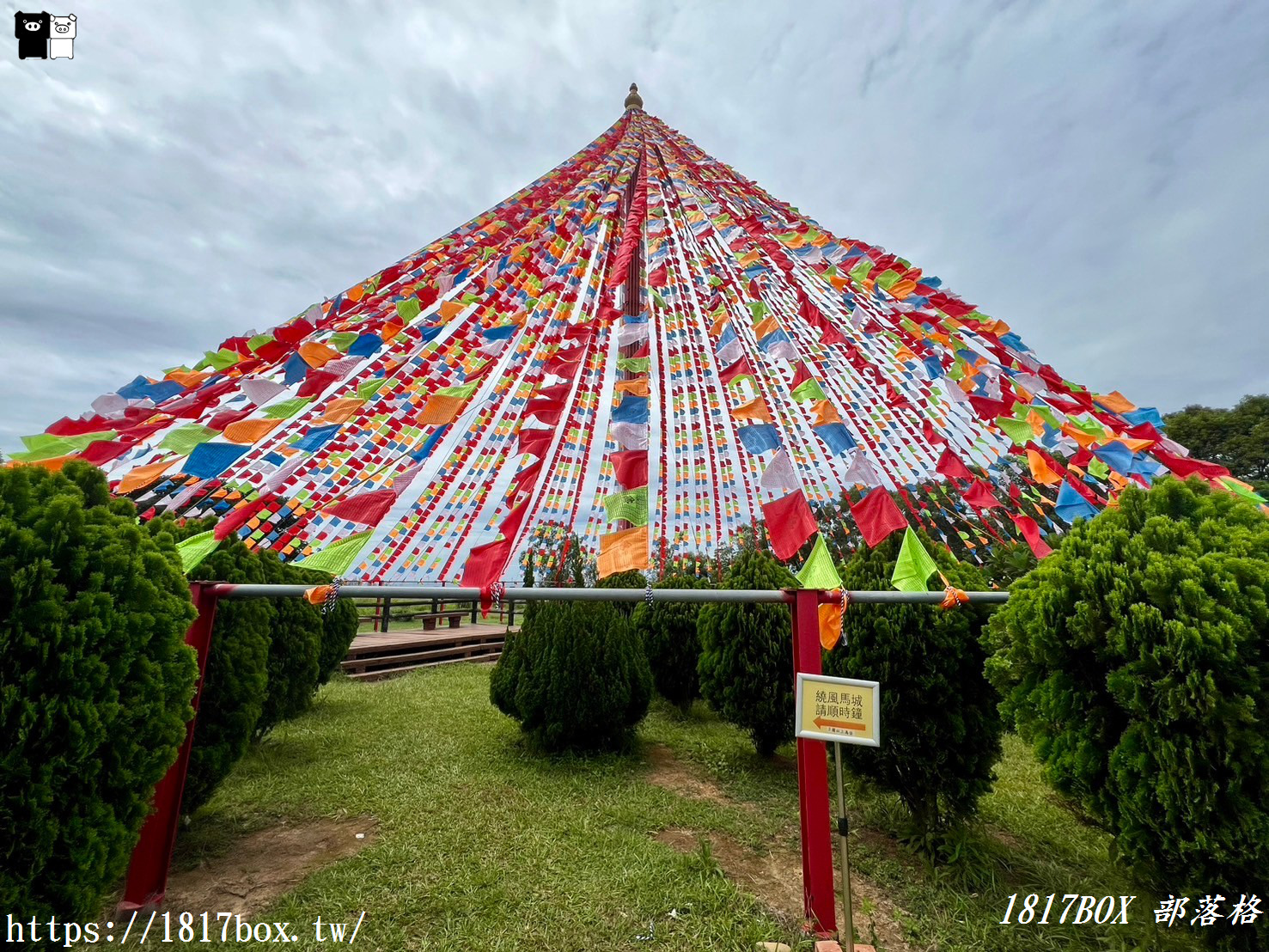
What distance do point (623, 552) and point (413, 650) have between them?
9343mm

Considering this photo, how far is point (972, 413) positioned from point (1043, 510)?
1.05 meters

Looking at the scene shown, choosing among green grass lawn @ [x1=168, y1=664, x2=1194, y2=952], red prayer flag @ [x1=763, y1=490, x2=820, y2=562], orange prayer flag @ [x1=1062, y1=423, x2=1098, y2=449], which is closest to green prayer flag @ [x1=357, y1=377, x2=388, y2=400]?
red prayer flag @ [x1=763, y1=490, x2=820, y2=562]

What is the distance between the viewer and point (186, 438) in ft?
8.36

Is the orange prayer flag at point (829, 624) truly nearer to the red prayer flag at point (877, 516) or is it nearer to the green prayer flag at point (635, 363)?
the red prayer flag at point (877, 516)

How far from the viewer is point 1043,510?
12.5 feet

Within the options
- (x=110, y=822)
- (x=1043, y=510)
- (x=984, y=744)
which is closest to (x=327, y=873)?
(x=110, y=822)

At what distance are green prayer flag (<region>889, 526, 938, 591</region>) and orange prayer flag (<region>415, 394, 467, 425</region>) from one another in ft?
8.61

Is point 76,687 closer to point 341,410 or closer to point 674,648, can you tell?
point 341,410

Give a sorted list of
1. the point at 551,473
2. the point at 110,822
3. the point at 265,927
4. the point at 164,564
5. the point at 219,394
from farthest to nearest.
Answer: the point at 551,473 → the point at 219,394 → the point at 265,927 → the point at 164,564 → the point at 110,822

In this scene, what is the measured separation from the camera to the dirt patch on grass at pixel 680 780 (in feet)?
14.4

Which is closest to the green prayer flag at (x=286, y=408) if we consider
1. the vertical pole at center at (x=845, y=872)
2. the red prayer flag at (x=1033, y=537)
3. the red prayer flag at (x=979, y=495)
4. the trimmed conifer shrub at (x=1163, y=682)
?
the vertical pole at center at (x=845, y=872)

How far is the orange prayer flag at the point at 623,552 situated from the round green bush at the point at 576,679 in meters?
2.69

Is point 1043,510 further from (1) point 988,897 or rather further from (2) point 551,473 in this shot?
(2) point 551,473

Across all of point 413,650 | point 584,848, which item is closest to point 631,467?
point 584,848
